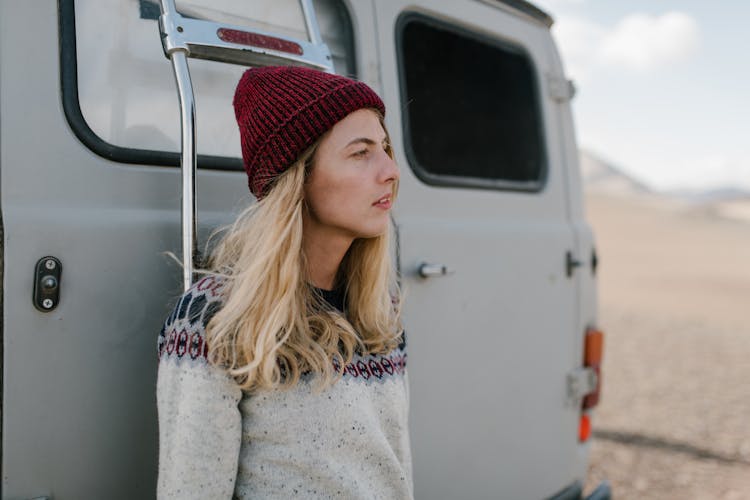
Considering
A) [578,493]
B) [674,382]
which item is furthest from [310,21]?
[674,382]

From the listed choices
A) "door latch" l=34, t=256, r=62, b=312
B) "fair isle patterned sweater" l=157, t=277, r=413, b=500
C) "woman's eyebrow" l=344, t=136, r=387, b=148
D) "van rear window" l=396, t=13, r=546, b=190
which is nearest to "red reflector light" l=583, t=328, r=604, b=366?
"van rear window" l=396, t=13, r=546, b=190

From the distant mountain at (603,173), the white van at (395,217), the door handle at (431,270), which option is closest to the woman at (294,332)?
the white van at (395,217)

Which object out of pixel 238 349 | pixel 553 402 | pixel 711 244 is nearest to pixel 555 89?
pixel 553 402

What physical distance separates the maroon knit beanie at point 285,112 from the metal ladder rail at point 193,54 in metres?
0.12

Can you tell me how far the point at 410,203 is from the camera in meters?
2.26

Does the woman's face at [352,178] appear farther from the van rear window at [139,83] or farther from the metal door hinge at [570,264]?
the metal door hinge at [570,264]

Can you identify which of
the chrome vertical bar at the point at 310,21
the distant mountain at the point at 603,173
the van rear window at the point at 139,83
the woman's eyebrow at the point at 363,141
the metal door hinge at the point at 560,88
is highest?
the distant mountain at the point at 603,173

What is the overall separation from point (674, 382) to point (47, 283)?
678cm

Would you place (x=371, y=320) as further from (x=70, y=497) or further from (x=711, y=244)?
(x=711, y=244)

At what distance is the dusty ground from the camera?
4.70 meters

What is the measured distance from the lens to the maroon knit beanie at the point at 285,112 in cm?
160

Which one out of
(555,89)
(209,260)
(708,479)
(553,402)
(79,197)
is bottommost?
(708,479)

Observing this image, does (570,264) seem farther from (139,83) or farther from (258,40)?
(139,83)

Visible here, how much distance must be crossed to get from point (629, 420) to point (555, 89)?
148 inches
